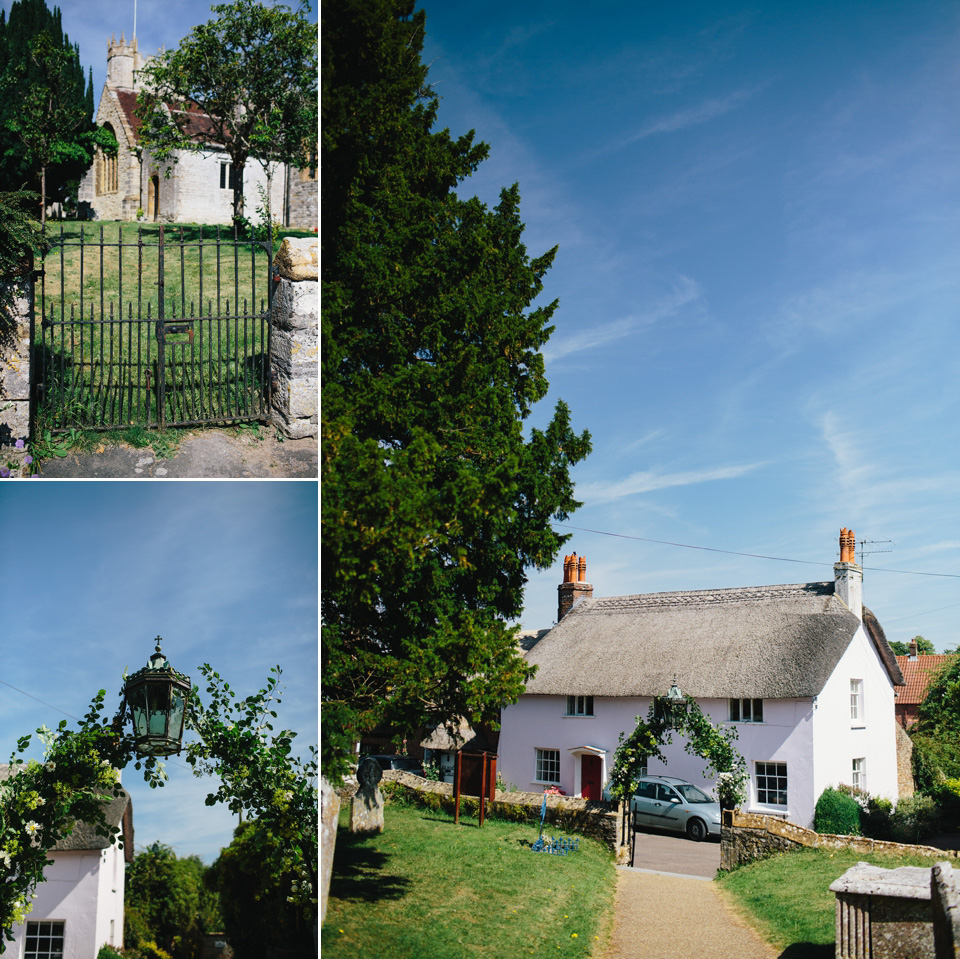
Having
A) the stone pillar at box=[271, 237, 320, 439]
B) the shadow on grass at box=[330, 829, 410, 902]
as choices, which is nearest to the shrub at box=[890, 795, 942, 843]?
the shadow on grass at box=[330, 829, 410, 902]

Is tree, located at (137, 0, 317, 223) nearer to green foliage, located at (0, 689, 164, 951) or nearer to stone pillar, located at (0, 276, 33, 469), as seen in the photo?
stone pillar, located at (0, 276, 33, 469)

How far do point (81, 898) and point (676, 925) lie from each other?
663 cm

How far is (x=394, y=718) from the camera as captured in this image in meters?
6.78

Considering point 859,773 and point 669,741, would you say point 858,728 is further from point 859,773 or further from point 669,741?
point 669,741

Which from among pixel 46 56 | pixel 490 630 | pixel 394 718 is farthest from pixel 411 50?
pixel 394 718

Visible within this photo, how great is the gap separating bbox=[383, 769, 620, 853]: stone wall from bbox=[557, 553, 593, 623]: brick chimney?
34.7 ft

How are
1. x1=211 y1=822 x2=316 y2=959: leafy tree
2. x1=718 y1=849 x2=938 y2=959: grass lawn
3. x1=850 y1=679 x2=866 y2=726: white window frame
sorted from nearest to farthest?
x1=211 y1=822 x2=316 y2=959: leafy tree
x1=718 y1=849 x2=938 y2=959: grass lawn
x1=850 y1=679 x2=866 y2=726: white window frame

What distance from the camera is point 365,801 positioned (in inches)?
397

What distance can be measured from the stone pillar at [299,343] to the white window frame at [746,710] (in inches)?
592

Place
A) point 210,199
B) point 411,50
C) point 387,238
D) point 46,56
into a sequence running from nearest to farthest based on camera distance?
point 46,56 < point 387,238 < point 411,50 < point 210,199

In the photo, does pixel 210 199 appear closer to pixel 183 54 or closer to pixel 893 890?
pixel 183 54

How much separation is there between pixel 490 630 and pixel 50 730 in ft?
11.3

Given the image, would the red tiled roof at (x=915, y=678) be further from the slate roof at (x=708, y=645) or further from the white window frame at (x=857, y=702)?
the white window frame at (x=857, y=702)

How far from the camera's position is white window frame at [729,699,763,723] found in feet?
60.0
